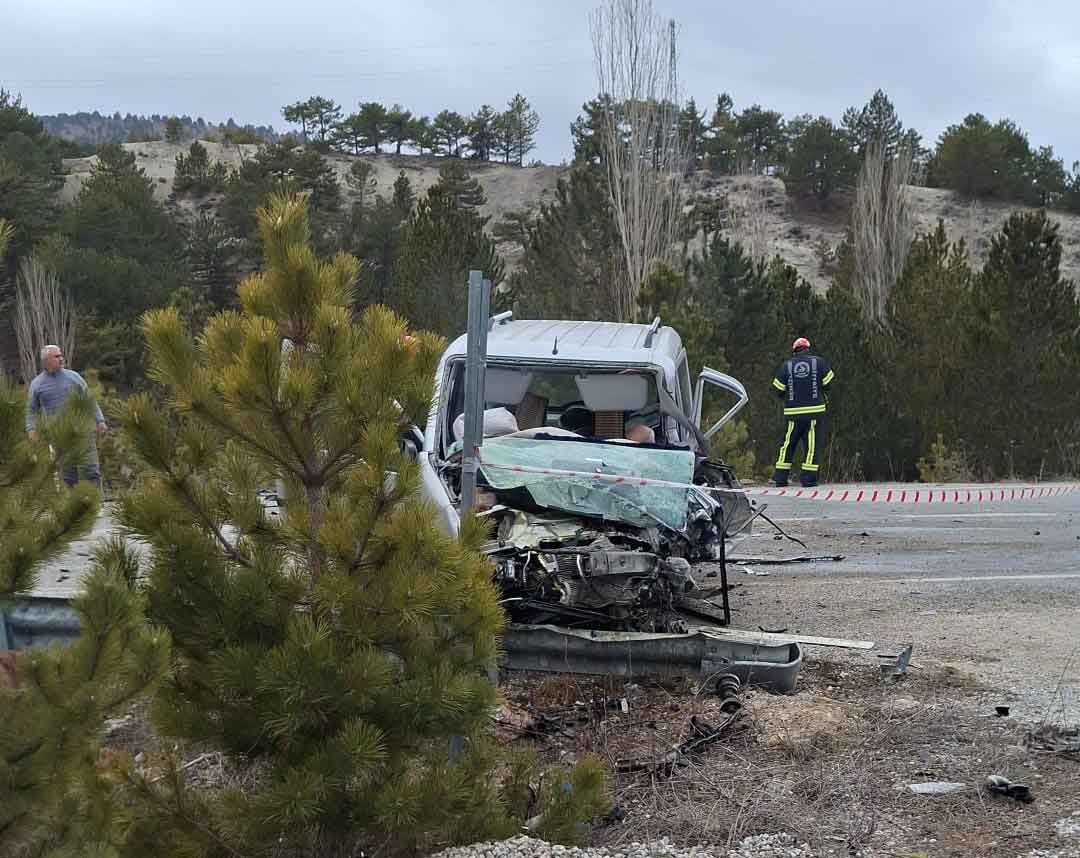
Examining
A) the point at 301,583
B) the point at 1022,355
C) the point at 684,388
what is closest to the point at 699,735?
the point at 301,583

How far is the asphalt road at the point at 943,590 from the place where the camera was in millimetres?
6750

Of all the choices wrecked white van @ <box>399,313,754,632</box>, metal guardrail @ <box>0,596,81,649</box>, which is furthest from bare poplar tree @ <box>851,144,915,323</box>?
metal guardrail @ <box>0,596,81,649</box>

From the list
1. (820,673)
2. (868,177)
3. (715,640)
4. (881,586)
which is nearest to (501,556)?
(715,640)

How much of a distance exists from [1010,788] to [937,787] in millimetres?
279

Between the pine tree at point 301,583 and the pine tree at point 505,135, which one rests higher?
the pine tree at point 505,135

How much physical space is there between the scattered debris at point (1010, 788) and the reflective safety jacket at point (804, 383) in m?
10.1

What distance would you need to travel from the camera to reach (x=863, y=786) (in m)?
4.95

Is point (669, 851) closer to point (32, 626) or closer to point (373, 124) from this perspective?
point (32, 626)

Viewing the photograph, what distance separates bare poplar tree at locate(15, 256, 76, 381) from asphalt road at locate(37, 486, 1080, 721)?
2920 cm

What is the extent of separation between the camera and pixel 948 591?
8.95m

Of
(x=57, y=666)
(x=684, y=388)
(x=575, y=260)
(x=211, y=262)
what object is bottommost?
(x=57, y=666)

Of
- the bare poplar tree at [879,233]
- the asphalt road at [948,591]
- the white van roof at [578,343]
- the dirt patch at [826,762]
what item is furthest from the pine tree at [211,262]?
the dirt patch at [826,762]

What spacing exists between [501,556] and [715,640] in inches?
47.1

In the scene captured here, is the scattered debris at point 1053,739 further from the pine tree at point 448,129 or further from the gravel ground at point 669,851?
the pine tree at point 448,129
